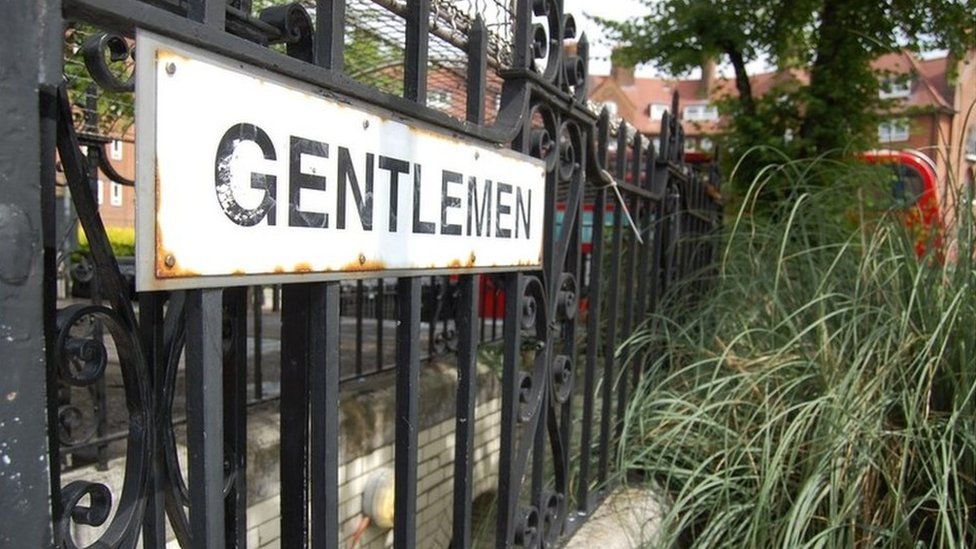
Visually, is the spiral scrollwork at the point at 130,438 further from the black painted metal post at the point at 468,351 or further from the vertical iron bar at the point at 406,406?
the black painted metal post at the point at 468,351

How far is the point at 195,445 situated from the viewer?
943 mm

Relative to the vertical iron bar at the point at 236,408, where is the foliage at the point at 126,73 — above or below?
above

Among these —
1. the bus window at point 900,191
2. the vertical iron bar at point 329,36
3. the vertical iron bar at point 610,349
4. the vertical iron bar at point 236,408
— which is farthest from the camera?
the bus window at point 900,191

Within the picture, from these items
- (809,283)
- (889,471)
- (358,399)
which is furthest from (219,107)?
(809,283)

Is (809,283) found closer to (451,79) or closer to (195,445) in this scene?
(451,79)

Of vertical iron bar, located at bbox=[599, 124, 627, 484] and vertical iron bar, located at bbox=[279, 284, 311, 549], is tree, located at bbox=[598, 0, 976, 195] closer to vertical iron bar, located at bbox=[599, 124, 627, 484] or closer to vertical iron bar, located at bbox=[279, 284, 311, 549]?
vertical iron bar, located at bbox=[599, 124, 627, 484]

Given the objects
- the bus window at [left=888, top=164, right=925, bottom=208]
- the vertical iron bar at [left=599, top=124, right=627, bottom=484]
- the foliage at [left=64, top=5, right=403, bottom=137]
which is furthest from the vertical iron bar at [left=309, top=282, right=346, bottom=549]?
the bus window at [left=888, top=164, right=925, bottom=208]

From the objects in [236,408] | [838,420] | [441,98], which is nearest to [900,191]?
[838,420]

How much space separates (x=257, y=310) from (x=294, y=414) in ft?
4.94

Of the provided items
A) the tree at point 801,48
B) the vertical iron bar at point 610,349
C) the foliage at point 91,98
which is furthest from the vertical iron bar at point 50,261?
the tree at point 801,48

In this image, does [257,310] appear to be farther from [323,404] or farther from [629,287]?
[323,404]

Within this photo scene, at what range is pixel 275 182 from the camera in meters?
0.97

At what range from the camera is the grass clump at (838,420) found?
195 centimetres

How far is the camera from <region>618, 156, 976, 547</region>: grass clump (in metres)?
1.95
